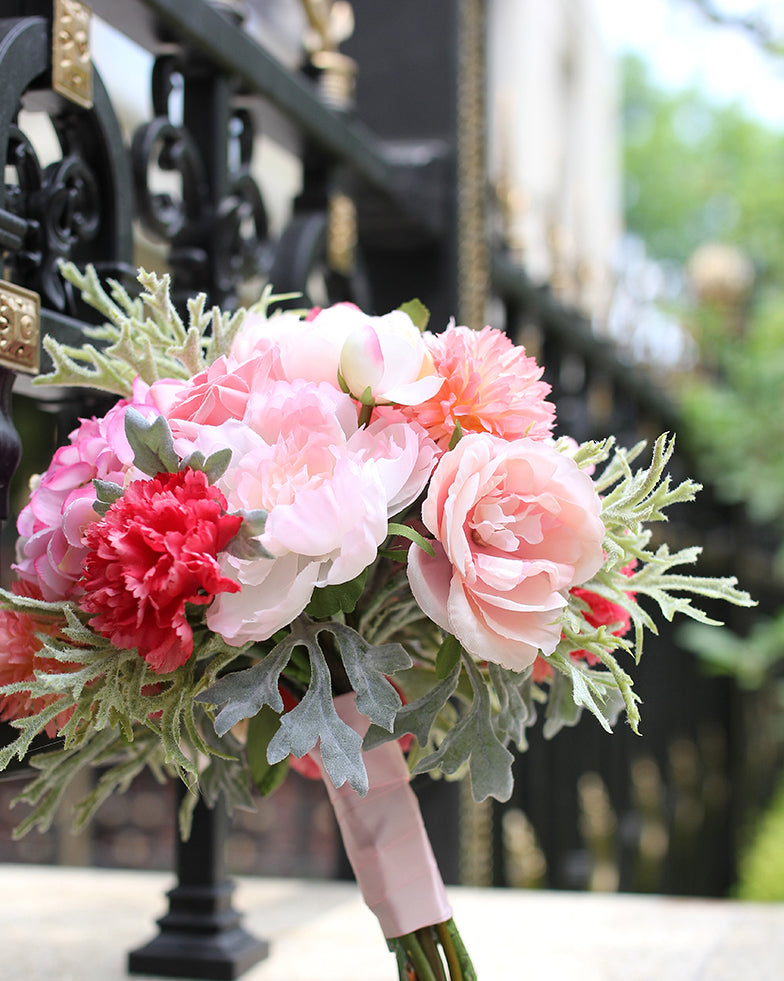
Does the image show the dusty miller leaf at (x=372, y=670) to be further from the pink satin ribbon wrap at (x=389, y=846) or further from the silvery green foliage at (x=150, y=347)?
the silvery green foliage at (x=150, y=347)

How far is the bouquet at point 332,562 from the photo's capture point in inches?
34.9

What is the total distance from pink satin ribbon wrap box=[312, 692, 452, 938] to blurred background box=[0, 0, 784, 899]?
10.0 inches

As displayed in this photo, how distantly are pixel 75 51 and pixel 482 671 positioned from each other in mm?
896

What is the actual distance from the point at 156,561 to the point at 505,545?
0.93 feet

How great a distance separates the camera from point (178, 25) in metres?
1.66

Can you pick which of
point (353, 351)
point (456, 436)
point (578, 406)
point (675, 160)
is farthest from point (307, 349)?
point (675, 160)

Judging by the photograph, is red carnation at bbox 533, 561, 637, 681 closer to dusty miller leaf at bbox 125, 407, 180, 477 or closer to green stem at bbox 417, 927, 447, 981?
green stem at bbox 417, 927, 447, 981

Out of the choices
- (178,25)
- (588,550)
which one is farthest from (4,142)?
(588,550)

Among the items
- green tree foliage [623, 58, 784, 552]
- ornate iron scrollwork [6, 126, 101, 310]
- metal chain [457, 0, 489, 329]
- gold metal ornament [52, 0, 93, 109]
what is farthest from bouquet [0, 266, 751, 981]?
green tree foliage [623, 58, 784, 552]

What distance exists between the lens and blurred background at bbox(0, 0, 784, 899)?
2895 mm

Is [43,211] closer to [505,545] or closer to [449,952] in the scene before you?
[505,545]

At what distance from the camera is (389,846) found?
3.79 feet

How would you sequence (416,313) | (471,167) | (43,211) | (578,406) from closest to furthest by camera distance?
(416,313) → (43,211) → (471,167) → (578,406)

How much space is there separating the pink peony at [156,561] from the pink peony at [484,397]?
24 centimetres
